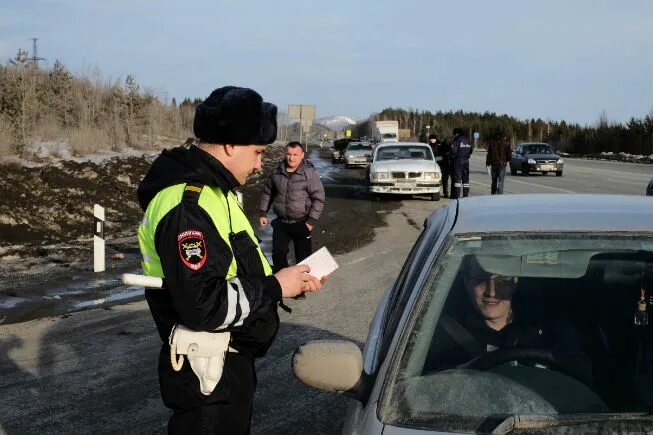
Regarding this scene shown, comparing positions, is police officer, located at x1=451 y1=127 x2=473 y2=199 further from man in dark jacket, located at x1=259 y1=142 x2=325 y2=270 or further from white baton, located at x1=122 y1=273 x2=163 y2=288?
white baton, located at x1=122 y1=273 x2=163 y2=288

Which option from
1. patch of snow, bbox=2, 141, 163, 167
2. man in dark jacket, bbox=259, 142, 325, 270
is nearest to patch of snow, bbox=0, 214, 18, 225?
patch of snow, bbox=2, 141, 163, 167

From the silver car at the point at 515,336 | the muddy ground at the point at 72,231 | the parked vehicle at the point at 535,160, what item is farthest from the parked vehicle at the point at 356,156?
the silver car at the point at 515,336

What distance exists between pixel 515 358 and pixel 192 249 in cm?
114

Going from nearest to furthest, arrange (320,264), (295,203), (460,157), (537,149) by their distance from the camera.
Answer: (320,264)
(295,203)
(460,157)
(537,149)

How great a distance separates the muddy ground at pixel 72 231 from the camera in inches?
356

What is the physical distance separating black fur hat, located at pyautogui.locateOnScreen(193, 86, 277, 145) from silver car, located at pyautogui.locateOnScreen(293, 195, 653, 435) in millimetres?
755

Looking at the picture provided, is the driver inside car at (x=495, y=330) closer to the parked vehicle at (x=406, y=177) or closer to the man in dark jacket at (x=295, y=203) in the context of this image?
the man in dark jacket at (x=295, y=203)

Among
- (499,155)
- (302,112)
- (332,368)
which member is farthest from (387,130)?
(332,368)

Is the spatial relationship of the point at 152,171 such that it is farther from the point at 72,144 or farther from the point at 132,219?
the point at 72,144

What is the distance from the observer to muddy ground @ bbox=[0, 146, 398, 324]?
29.7ft

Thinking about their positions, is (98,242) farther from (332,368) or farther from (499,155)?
(499,155)

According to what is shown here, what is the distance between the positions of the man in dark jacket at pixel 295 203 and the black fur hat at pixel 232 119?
18.8 ft

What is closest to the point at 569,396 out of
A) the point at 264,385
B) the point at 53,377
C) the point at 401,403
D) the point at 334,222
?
the point at 401,403

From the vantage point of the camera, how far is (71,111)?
1232 inches
